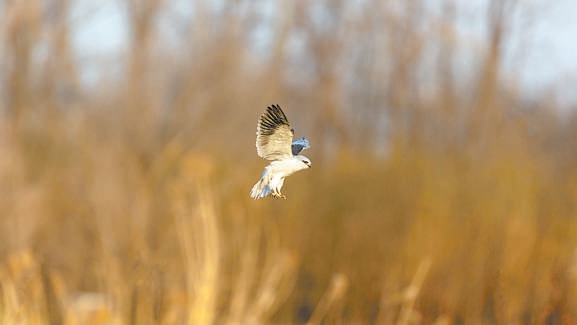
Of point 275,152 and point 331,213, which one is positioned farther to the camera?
point 331,213

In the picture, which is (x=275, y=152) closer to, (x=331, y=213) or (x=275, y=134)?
(x=275, y=134)

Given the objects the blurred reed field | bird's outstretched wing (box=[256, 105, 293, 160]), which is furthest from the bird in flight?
the blurred reed field

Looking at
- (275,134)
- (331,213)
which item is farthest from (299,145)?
(331,213)

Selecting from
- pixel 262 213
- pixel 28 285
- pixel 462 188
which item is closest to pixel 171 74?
pixel 28 285

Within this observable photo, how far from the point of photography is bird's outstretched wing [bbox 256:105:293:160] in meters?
0.38

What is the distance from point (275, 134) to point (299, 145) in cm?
4

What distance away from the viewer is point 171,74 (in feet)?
9.64

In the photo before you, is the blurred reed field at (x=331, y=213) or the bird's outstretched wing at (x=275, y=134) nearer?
the bird's outstretched wing at (x=275, y=134)

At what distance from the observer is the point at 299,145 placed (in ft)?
1.40

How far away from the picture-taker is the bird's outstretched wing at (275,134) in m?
0.38

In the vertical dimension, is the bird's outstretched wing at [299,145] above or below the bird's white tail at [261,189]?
above

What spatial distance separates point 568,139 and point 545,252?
97 cm

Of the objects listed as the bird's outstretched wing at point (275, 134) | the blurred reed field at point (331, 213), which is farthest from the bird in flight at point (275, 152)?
the blurred reed field at point (331, 213)

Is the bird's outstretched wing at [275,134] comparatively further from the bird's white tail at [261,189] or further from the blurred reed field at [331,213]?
the blurred reed field at [331,213]
